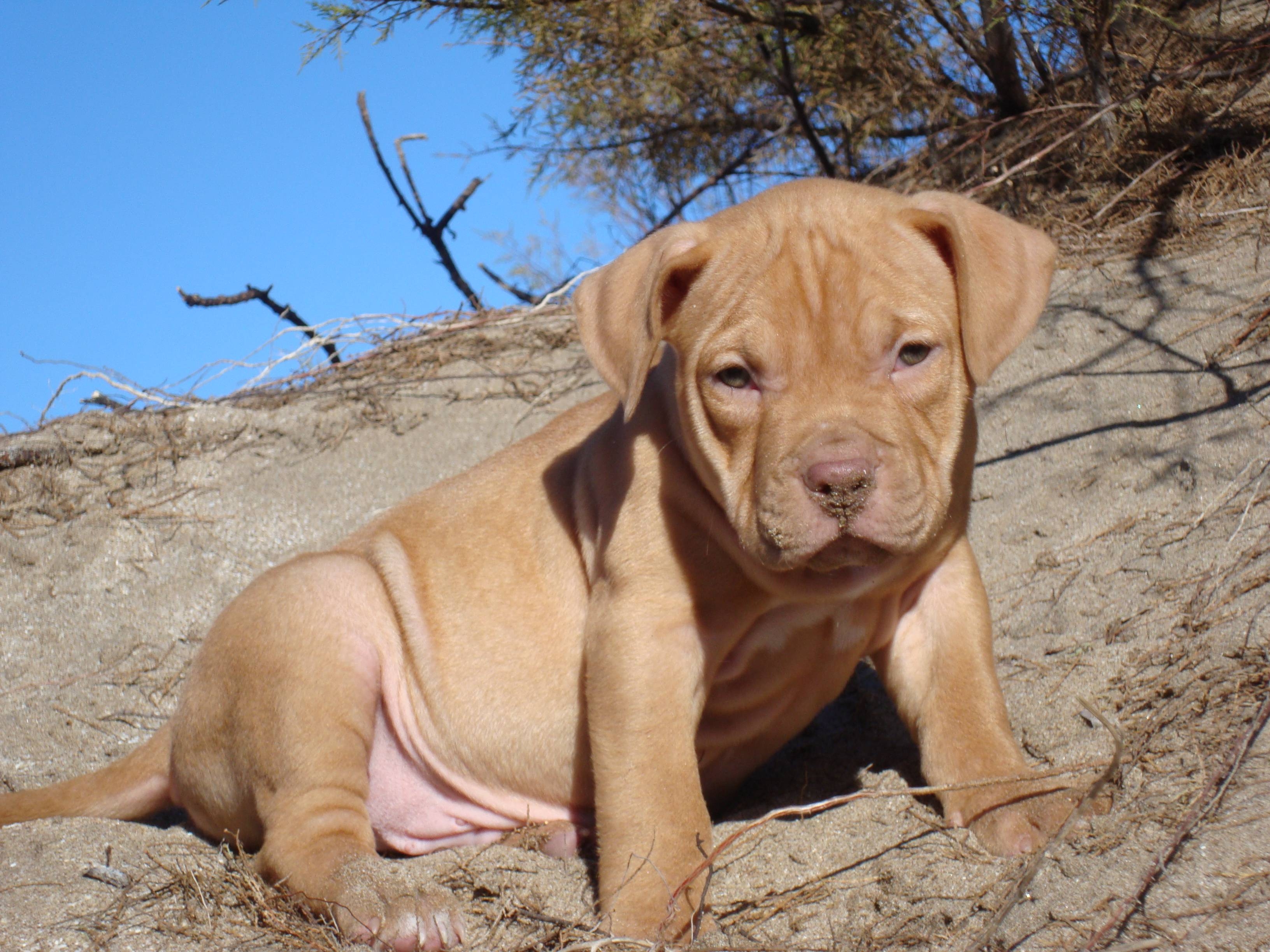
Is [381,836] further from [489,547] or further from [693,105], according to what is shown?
[693,105]

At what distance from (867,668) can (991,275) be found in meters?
2.27

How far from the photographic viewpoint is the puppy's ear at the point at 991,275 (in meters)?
2.96

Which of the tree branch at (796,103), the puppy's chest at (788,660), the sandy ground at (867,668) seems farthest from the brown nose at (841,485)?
the tree branch at (796,103)

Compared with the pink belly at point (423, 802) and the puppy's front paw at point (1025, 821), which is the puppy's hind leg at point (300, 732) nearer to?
the pink belly at point (423, 802)

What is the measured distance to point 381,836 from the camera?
391 cm

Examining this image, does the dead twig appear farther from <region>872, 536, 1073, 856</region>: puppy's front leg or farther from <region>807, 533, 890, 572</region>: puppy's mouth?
<region>807, 533, 890, 572</region>: puppy's mouth

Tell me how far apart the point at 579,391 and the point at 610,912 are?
4277mm

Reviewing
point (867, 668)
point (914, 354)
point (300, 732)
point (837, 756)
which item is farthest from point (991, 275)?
point (300, 732)

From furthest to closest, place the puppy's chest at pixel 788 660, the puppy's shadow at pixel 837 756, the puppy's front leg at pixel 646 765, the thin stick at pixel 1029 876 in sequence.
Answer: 1. the puppy's shadow at pixel 837 756
2. the puppy's chest at pixel 788 660
3. the puppy's front leg at pixel 646 765
4. the thin stick at pixel 1029 876

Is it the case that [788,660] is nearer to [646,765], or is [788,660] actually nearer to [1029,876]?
[646,765]

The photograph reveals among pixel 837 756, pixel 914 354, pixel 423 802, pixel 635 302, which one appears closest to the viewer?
pixel 914 354

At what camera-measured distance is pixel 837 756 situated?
4.14 m

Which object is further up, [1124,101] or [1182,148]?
[1124,101]

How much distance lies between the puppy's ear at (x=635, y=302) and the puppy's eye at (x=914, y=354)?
25.4 inches
